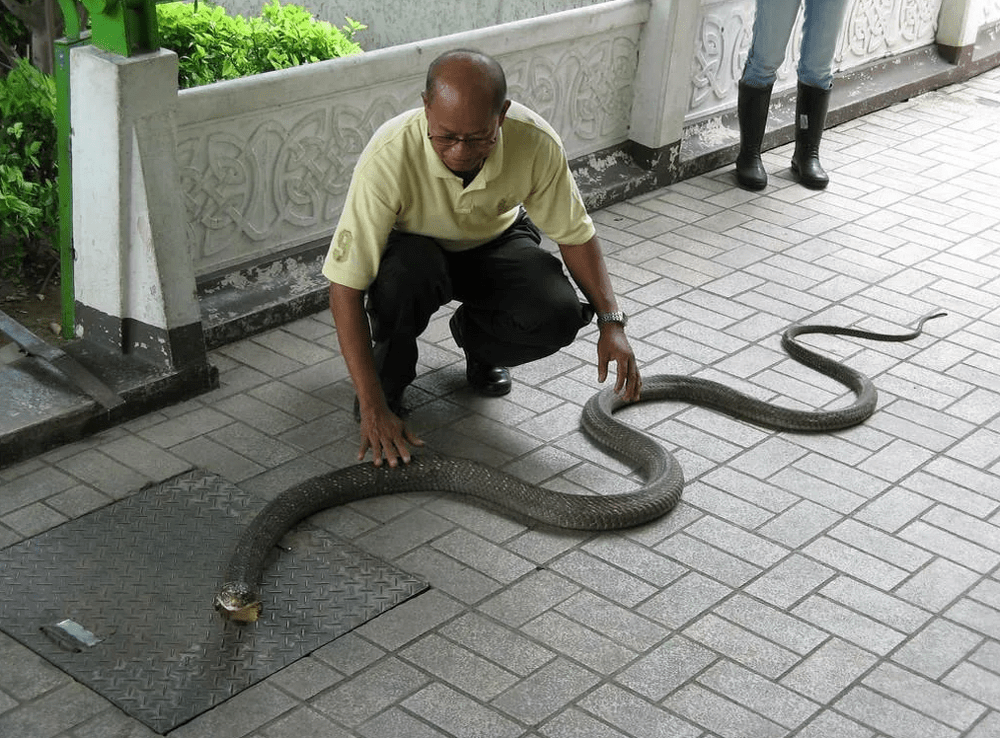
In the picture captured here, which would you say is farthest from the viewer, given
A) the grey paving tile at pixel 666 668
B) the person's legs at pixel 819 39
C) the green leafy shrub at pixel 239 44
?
the person's legs at pixel 819 39

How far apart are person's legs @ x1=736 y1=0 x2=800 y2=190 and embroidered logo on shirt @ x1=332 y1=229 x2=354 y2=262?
344 cm

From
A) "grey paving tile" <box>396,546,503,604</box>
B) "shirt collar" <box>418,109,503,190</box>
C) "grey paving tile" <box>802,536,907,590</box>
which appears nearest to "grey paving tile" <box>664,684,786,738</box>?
"grey paving tile" <box>396,546,503,604</box>

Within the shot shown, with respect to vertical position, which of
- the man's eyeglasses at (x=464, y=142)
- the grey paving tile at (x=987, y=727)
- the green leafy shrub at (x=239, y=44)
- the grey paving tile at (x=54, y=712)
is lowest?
the grey paving tile at (x=54, y=712)

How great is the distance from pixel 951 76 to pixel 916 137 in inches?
52.6

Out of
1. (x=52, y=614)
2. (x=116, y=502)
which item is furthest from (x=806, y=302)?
(x=52, y=614)

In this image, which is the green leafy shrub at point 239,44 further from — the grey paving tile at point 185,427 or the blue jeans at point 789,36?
the grey paving tile at point 185,427

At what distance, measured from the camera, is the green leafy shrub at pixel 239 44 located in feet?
20.5

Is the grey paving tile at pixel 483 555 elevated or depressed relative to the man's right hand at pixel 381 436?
depressed

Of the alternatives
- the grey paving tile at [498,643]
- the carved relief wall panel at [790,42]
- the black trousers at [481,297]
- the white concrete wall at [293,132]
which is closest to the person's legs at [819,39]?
the carved relief wall panel at [790,42]

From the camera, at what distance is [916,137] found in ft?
26.0

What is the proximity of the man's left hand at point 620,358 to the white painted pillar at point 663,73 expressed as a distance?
9.24 ft

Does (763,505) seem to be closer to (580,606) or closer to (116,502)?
(580,606)

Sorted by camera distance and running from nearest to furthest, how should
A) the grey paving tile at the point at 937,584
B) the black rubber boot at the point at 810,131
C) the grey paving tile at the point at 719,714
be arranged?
the grey paving tile at the point at 719,714 < the grey paving tile at the point at 937,584 < the black rubber boot at the point at 810,131

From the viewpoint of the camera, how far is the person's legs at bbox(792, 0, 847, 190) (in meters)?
6.79
